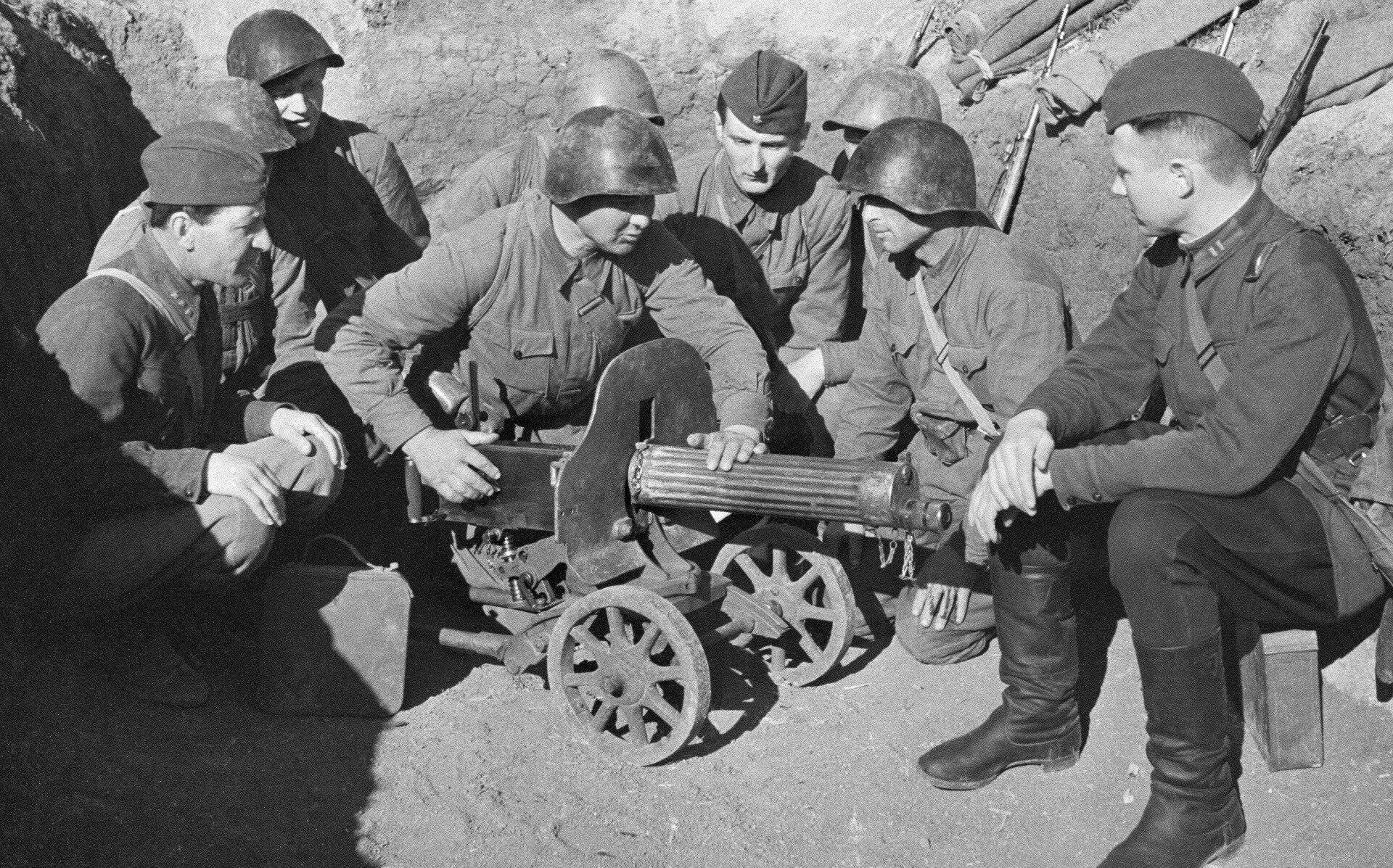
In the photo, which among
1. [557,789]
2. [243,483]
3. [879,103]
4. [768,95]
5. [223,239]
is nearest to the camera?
[557,789]

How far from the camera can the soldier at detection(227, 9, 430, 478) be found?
20.6ft

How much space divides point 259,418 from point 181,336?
1.49ft

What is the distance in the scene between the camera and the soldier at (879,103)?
6.58 meters

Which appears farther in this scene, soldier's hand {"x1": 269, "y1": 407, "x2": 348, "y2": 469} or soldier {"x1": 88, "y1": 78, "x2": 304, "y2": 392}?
soldier {"x1": 88, "y1": 78, "x2": 304, "y2": 392}

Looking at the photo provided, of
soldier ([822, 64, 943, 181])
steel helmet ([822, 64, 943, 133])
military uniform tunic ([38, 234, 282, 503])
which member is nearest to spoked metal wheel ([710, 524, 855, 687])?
military uniform tunic ([38, 234, 282, 503])

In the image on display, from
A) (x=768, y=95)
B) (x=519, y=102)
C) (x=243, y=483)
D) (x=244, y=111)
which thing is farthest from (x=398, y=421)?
(x=519, y=102)

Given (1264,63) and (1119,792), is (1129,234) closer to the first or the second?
(1264,63)

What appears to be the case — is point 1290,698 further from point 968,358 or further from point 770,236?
point 770,236

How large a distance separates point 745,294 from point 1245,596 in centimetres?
301

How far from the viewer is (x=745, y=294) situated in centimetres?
658

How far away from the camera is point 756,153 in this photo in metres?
6.19

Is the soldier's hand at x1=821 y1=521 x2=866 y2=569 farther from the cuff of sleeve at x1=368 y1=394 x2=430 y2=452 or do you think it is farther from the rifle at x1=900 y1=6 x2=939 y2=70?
the rifle at x1=900 y1=6 x2=939 y2=70

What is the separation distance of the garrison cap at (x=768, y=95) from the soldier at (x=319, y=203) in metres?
1.78

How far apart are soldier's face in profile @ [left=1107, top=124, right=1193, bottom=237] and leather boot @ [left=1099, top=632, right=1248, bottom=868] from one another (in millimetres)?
1250
